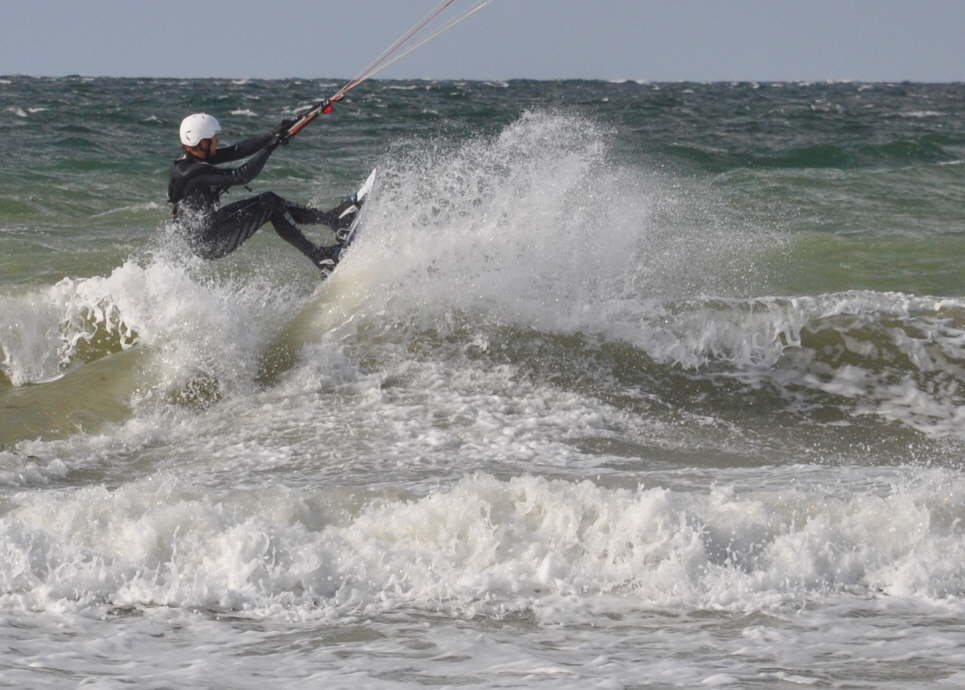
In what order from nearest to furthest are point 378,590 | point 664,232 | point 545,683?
point 545,683
point 378,590
point 664,232

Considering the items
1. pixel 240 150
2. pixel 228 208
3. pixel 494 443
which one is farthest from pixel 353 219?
pixel 494 443

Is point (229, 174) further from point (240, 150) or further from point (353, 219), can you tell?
point (353, 219)

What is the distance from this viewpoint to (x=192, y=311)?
973cm

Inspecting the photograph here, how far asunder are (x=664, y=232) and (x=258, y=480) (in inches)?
297

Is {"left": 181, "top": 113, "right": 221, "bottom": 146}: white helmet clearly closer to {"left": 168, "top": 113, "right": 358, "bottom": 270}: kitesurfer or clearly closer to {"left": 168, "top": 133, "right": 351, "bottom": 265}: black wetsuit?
{"left": 168, "top": 113, "right": 358, "bottom": 270}: kitesurfer

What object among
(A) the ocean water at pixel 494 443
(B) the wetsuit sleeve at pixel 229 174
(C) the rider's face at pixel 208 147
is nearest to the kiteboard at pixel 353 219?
(A) the ocean water at pixel 494 443

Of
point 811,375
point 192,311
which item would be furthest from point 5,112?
point 811,375

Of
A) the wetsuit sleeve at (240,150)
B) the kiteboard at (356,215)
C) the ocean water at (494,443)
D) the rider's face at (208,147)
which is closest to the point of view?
the ocean water at (494,443)

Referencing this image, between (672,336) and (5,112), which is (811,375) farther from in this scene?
(5,112)

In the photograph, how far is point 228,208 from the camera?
9602 mm

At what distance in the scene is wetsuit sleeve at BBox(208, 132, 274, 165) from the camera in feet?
30.1

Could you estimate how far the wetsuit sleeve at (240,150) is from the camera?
9.18m

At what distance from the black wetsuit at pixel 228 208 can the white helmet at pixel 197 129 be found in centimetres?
14

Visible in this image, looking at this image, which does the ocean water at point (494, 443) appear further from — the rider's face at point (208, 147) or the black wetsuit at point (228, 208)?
the rider's face at point (208, 147)
